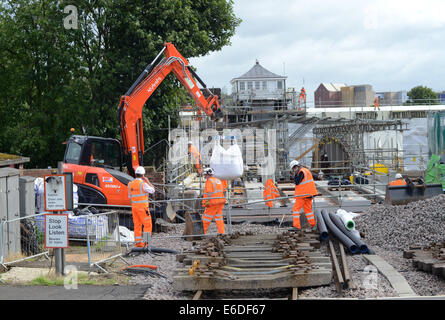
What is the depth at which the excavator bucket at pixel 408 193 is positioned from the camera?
619 inches

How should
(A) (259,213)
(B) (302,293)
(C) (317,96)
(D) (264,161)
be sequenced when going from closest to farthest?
1. (B) (302,293)
2. (A) (259,213)
3. (D) (264,161)
4. (C) (317,96)

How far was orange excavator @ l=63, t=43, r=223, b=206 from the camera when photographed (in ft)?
47.1

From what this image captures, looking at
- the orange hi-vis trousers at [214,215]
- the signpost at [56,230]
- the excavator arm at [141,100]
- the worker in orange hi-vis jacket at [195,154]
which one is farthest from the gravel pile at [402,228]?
the worker in orange hi-vis jacket at [195,154]

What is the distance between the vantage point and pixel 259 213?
16.4m

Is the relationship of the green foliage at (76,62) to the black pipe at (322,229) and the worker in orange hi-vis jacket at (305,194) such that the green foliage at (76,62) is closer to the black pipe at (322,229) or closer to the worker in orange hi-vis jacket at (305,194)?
the worker in orange hi-vis jacket at (305,194)

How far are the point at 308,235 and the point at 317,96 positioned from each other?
247ft

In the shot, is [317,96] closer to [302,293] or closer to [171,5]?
[171,5]

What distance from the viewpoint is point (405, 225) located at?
12.4m

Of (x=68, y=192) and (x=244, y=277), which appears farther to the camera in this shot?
(x=68, y=192)

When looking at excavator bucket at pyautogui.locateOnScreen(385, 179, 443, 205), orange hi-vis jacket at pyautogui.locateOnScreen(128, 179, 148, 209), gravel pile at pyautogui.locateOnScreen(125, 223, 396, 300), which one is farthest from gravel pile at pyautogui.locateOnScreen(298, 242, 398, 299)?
excavator bucket at pyautogui.locateOnScreen(385, 179, 443, 205)

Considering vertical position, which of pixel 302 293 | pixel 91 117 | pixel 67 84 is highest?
pixel 67 84

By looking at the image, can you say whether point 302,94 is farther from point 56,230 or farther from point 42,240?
point 56,230
